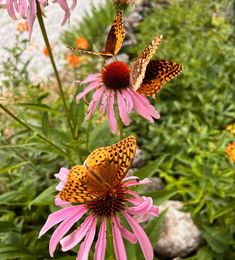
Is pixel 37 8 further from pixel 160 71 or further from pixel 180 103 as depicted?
pixel 180 103

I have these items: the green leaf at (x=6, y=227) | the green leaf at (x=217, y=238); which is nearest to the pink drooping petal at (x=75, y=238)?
the green leaf at (x=6, y=227)

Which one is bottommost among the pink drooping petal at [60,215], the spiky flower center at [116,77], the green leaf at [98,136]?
the green leaf at [98,136]

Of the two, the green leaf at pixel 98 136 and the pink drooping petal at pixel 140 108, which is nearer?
the pink drooping petal at pixel 140 108

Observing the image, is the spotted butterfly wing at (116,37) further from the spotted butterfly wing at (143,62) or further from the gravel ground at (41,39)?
the gravel ground at (41,39)

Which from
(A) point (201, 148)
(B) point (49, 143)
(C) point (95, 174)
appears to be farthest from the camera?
(A) point (201, 148)

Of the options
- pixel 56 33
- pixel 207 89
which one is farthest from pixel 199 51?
pixel 56 33

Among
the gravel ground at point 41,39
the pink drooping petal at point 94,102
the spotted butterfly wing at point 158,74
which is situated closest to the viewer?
the spotted butterfly wing at point 158,74
